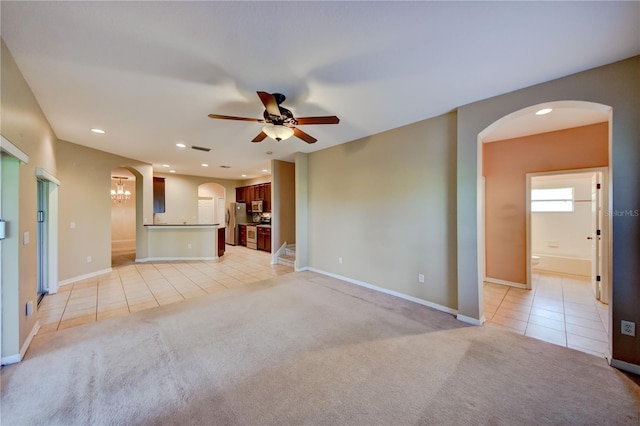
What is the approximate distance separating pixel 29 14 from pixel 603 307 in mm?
6737

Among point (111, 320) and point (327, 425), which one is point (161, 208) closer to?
point (111, 320)

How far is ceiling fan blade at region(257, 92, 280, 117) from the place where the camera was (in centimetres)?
202

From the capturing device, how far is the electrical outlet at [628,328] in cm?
200

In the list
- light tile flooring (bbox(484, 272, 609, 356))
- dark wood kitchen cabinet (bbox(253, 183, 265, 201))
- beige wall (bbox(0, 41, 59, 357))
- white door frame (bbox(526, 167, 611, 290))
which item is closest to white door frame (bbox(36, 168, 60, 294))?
beige wall (bbox(0, 41, 59, 357))

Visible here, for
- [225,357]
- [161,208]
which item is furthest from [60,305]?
[161,208]

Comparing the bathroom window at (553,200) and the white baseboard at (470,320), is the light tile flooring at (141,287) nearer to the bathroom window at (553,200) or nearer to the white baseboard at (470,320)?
the white baseboard at (470,320)

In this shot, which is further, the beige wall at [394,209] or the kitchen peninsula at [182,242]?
the kitchen peninsula at [182,242]

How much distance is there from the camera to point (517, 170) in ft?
13.7

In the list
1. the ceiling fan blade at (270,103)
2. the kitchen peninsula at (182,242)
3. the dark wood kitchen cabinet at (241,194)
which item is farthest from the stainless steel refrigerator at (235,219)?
the ceiling fan blade at (270,103)

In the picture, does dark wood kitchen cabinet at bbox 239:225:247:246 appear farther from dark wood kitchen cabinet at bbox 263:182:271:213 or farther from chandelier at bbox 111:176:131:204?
chandelier at bbox 111:176:131:204

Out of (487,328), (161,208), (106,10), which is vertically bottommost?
(487,328)

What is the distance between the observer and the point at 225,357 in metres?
2.18

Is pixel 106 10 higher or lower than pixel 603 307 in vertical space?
higher

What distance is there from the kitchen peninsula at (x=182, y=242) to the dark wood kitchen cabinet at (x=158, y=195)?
1.73 metres
